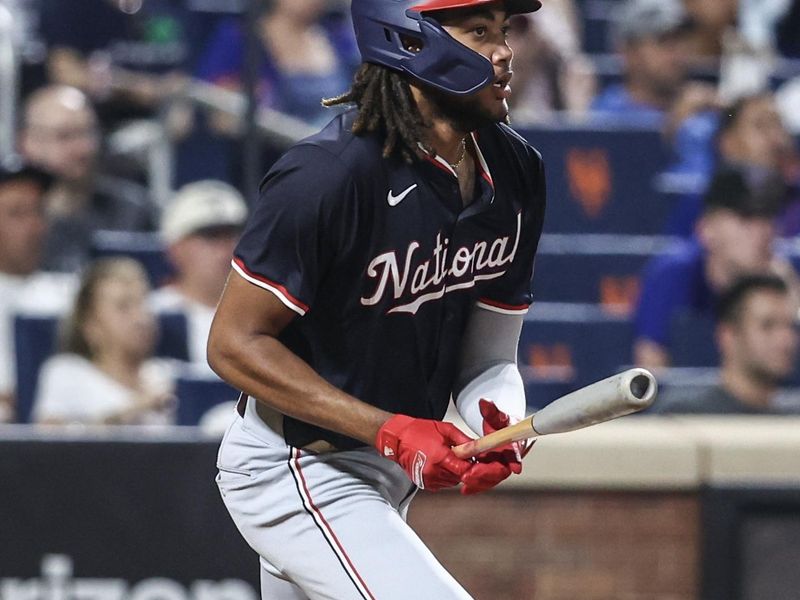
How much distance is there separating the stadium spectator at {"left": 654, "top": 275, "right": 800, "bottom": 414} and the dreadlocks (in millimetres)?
2659

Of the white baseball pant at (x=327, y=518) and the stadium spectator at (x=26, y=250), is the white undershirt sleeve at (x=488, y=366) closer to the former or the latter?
the white baseball pant at (x=327, y=518)

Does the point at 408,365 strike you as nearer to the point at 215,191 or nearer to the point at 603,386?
the point at 603,386

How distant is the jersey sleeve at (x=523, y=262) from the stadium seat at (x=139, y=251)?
9.91ft

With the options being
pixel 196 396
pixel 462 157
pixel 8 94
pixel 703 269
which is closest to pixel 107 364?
pixel 196 396

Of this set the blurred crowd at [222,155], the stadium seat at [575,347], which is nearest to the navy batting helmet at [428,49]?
the blurred crowd at [222,155]

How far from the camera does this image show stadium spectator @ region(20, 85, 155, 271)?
5.55 meters

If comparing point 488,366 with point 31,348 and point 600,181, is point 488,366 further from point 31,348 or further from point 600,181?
point 600,181

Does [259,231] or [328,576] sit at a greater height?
[259,231]

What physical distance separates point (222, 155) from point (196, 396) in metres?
1.31

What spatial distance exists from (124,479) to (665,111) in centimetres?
338

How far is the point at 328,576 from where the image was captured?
245 centimetres

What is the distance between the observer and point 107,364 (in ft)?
16.3

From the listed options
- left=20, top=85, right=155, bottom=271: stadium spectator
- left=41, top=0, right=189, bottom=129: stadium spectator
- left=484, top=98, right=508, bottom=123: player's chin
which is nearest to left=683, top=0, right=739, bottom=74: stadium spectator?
left=41, top=0, right=189, bottom=129: stadium spectator

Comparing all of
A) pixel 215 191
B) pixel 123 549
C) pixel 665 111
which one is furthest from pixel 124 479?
pixel 665 111
